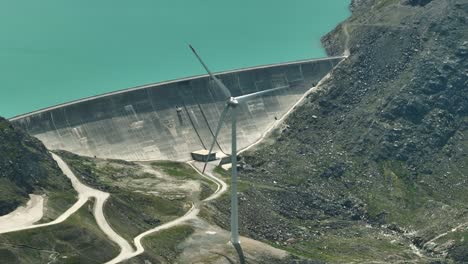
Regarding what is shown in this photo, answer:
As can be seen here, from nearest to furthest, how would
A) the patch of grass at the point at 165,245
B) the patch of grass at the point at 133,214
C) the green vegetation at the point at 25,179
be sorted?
the patch of grass at the point at 165,245 → the green vegetation at the point at 25,179 → the patch of grass at the point at 133,214

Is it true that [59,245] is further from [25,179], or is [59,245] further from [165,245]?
[25,179]

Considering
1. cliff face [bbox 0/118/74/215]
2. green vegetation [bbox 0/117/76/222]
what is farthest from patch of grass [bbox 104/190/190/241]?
cliff face [bbox 0/118/74/215]

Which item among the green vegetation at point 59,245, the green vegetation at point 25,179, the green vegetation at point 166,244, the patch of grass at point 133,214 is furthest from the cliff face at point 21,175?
the green vegetation at point 166,244

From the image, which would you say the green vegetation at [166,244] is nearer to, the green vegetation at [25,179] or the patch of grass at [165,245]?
the patch of grass at [165,245]

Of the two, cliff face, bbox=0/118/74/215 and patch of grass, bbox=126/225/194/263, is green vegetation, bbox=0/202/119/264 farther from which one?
cliff face, bbox=0/118/74/215

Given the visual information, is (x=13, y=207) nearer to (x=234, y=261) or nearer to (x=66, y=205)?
(x=66, y=205)

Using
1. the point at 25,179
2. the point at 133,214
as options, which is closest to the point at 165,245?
the point at 133,214

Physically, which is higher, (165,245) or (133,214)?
(133,214)
